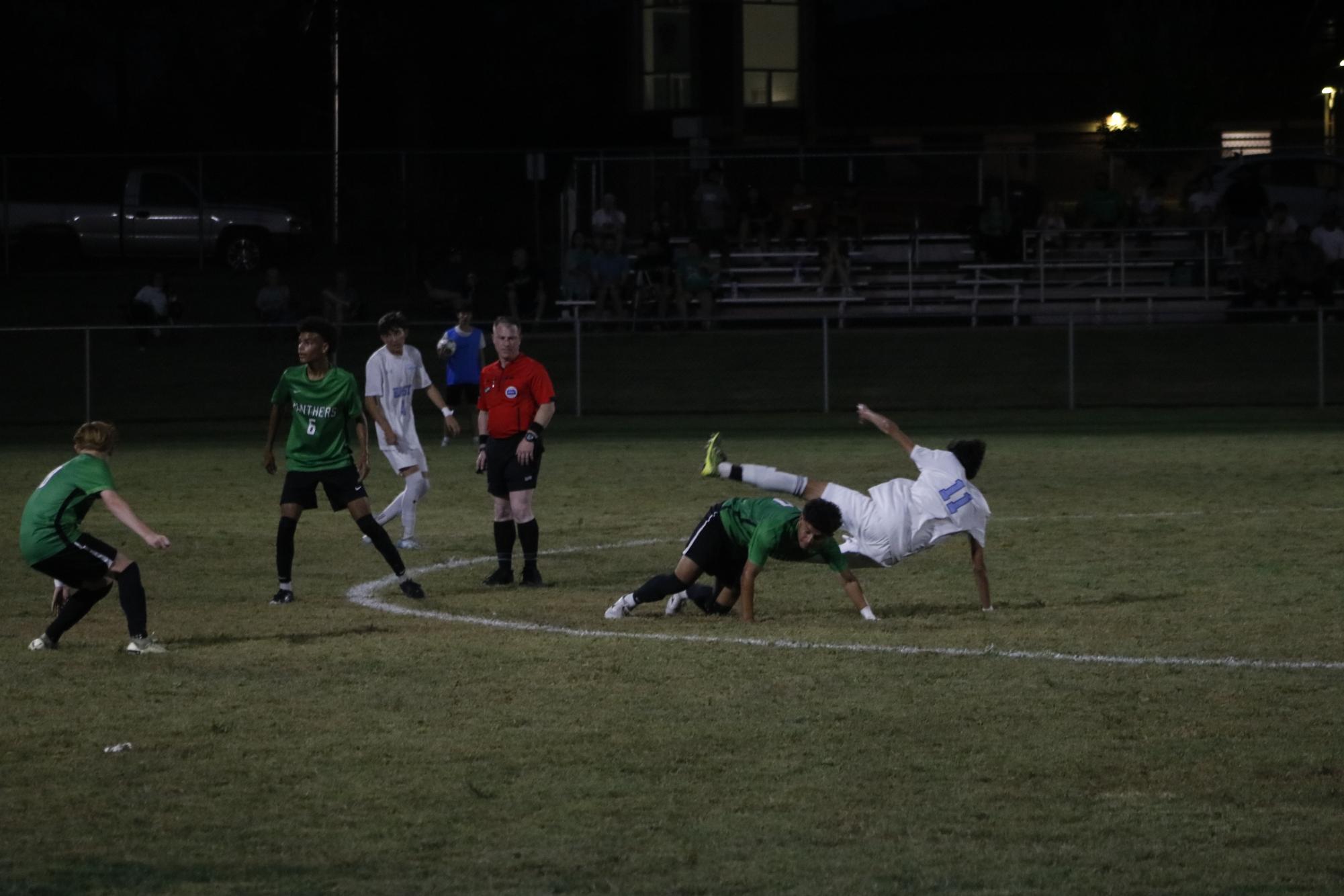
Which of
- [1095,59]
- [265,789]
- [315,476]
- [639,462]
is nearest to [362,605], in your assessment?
[315,476]

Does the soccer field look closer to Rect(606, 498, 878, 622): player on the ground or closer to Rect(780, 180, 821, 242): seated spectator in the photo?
Rect(606, 498, 878, 622): player on the ground

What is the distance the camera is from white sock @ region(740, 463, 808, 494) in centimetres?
1155

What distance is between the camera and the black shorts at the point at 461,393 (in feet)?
72.5

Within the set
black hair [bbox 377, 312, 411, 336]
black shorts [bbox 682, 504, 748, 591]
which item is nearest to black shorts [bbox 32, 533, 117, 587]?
black shorts [bbox 682, 504, 748, 591]

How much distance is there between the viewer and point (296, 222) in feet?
122

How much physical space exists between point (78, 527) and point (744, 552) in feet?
12.6

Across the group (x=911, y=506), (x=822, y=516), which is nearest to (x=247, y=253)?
(x=911, y=506)

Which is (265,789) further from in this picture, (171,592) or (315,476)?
(171,592)

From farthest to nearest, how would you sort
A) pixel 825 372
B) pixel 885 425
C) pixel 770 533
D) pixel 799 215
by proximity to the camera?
pixel 799 215 < pixel 825 372 < pixel 885 425 < pixel 770 533

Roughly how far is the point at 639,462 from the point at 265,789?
14.2m

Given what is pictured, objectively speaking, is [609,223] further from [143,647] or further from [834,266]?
[143,647]

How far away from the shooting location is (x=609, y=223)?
3272 cm

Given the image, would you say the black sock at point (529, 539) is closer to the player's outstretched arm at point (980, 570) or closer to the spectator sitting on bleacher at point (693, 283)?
the player's outstretched arm at point (980, 570)

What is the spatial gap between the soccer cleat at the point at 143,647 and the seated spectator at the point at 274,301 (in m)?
21.4
